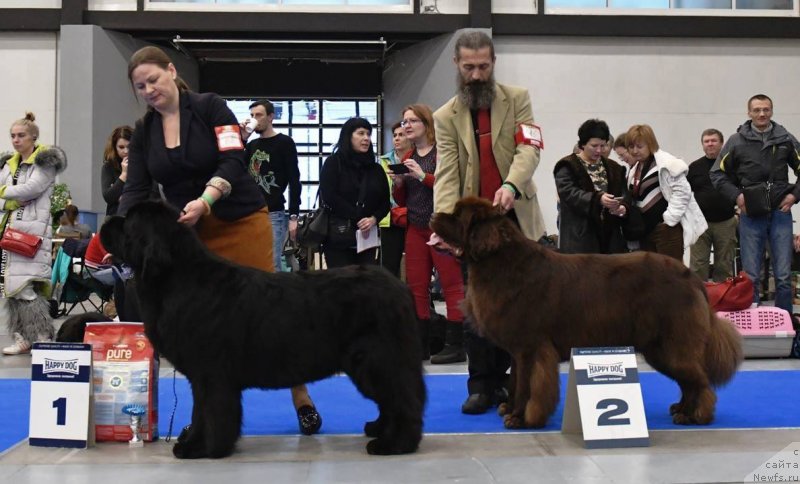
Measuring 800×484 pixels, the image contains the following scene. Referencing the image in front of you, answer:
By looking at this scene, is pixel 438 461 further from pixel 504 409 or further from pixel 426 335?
pixel 426 335

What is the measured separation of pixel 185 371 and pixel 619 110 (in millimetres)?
11488

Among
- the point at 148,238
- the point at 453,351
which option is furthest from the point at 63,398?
the point at 453,351

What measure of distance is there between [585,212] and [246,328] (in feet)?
10.4

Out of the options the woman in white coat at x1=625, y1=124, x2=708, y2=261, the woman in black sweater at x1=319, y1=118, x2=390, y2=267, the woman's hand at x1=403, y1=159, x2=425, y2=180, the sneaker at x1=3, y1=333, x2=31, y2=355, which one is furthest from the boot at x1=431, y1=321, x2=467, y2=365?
the sneaker at x1=3, y1=333, x2=31, y2=355

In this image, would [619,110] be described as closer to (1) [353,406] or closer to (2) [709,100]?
(2) [709,100]

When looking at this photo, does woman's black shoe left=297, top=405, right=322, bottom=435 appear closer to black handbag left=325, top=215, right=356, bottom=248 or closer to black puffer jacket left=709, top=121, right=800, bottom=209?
black handbag left=325, top=215, right=356, bottom=248

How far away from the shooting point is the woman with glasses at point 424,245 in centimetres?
570

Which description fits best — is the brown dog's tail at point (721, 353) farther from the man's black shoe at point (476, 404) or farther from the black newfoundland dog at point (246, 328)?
the black newfoundland dog at point (246, 328)

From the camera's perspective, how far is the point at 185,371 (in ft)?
11.4

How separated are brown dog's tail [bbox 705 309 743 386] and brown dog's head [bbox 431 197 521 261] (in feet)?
3.61

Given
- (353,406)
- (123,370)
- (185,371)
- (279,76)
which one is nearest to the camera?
(185,371)

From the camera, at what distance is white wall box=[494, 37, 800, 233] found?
13711 mm

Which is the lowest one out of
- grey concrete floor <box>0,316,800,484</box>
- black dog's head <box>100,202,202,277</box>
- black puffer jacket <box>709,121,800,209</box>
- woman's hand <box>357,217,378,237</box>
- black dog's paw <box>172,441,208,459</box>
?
grey concrete floor <box>0,316,800,484</box>

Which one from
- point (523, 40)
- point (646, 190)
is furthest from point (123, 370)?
point (523, 40)
